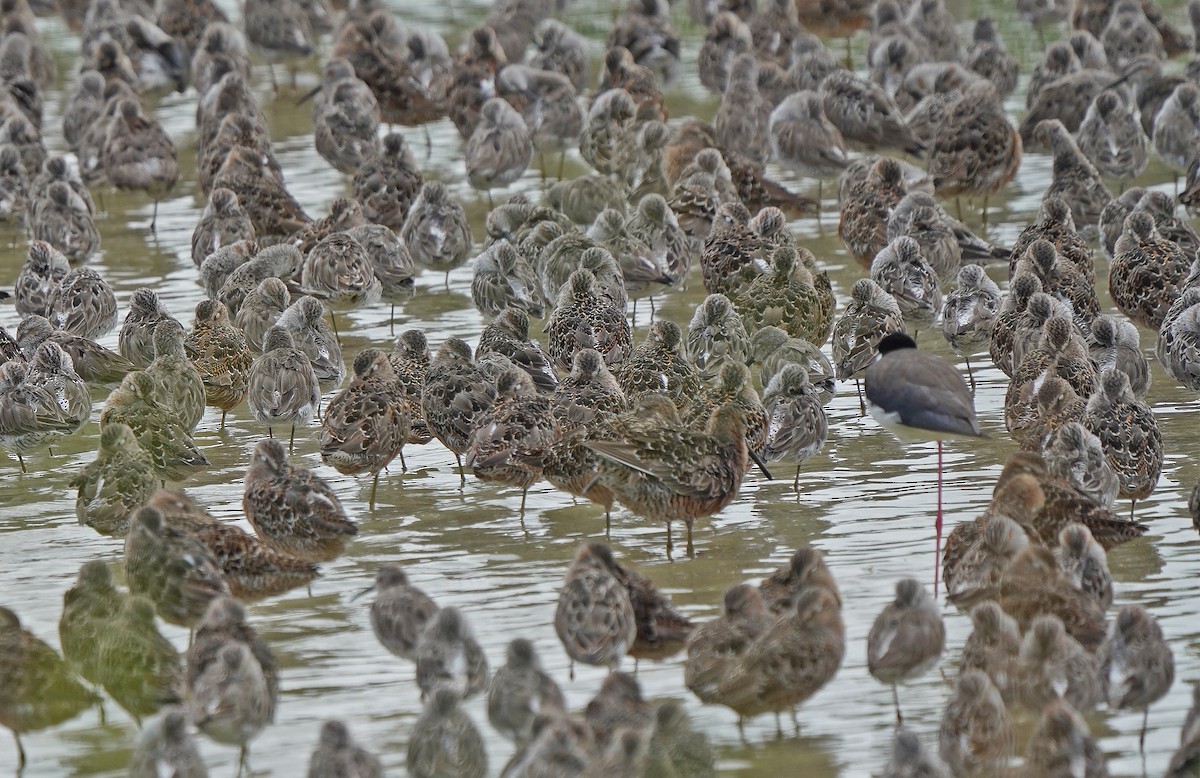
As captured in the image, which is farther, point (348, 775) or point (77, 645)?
point (77, 645)

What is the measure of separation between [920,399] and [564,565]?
177 cm

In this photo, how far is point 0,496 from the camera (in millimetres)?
10641

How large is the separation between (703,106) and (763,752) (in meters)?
13.5

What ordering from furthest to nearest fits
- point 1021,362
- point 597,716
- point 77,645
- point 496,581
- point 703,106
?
point 703,106
point 1021,362
point 496,581
point 77,645
point 597,716

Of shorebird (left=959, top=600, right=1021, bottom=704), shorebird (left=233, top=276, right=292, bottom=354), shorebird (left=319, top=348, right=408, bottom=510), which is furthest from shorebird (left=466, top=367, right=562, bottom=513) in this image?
shorebird (left=233, top=276, right=292, bottom=354)

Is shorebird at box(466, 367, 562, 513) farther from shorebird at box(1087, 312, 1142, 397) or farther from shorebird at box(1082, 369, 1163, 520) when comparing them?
shorebird at box(1087, 312, 1142, 397)

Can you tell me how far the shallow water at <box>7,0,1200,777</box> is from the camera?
295 inches

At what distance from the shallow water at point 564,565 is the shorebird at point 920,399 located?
46 centimetres

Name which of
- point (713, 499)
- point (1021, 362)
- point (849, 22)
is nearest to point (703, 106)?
point (849, 22)

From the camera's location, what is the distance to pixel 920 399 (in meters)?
9.45

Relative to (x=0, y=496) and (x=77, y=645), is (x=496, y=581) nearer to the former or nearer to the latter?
(x=77, y=645)

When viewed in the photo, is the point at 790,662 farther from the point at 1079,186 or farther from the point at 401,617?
the point at 1079,186

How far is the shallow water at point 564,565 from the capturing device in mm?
7488

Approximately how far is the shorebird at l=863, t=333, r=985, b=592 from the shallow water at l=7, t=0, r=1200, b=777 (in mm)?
455
